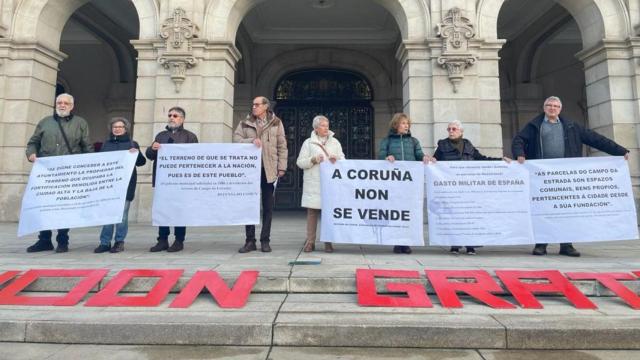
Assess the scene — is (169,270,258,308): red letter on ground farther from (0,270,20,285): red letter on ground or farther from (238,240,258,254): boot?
(0,270,20,285): red letter on ground

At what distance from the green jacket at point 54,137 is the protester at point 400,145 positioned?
4.49 metres

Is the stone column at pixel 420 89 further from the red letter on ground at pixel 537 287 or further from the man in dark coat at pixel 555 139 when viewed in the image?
the red letter on ground at pixel 537 287

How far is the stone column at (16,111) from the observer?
30.6ft

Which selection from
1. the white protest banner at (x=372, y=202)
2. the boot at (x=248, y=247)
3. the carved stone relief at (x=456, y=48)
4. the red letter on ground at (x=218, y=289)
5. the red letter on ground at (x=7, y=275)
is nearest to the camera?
the red letter on ground at (x=218, y=289)

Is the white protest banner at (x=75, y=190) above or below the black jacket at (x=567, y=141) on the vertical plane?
below

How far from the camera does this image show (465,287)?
3715 millimetres

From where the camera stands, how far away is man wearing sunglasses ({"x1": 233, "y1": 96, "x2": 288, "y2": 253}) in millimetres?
5551

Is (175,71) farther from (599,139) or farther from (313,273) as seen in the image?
(599,139)

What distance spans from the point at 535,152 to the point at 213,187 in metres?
4.66

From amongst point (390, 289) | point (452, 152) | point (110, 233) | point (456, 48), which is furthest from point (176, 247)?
point (456, 48)

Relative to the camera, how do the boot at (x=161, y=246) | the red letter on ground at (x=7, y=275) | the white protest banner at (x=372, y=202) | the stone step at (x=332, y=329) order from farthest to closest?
the boot at (x=161, y=246) < the white protest banner at (x=372, y=202) < the red letter on ground at (x=7, y=275) < the stone step at (x=332, y=329)

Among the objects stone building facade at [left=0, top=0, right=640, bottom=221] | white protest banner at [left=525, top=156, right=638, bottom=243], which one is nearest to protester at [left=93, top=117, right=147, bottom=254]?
stone building facade at [left=0, top=0, right=640, bottom=221]

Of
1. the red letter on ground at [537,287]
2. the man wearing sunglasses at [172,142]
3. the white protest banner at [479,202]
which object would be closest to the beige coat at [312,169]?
the white protest banner at [479,202]

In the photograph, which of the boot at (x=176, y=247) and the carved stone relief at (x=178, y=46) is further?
the carved stone relief at (x=178, y=46)
